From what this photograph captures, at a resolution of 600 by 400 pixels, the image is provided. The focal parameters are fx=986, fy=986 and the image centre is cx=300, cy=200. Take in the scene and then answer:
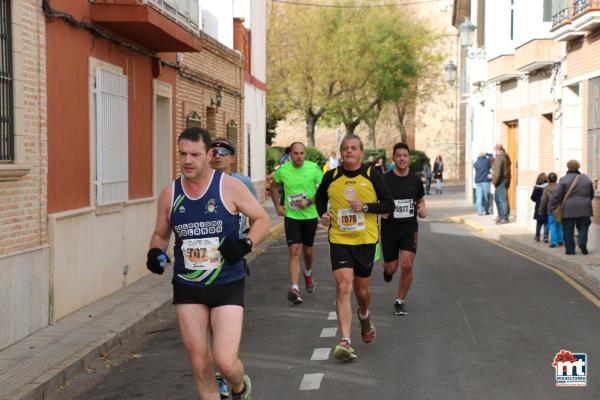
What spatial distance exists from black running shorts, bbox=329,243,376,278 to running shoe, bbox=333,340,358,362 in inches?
30.6

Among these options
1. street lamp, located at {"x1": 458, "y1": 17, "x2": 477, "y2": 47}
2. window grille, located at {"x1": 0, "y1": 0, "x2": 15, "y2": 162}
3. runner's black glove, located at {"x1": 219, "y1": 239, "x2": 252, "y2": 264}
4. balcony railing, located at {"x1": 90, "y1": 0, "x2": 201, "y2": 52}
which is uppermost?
street lamp, located at {"x1": 458, "y1": 17, "x2": 477, "y2": 47}

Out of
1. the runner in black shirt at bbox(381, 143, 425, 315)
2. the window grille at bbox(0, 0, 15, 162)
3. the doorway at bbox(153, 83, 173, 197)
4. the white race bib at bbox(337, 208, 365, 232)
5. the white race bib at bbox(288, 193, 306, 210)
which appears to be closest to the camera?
the white race bib at bbox(337, 208, 365, 232)

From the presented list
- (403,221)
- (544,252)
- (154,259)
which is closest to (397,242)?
(403,221)

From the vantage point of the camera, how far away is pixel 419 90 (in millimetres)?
60969

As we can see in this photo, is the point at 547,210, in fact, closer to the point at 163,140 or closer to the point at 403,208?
the point at 163,140

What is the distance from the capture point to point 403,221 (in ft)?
35.2

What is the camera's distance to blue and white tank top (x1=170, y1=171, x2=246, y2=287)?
5926mm

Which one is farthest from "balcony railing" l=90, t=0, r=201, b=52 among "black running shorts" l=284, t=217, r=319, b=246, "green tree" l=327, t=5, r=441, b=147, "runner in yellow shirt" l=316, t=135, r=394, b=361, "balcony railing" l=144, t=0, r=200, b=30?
"green tree" l=327, t=5, r=441, b=147

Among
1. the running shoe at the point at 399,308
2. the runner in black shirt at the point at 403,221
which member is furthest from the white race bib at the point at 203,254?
the running shoe at the point at 399,308

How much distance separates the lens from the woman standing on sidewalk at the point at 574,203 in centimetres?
1694

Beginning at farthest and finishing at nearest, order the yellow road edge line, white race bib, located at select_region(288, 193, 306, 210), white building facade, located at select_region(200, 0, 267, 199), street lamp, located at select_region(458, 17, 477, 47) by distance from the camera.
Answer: street lamp, located at select_region(458, 17, 477, 47), white building facade, located at select_region(200, 0, 267, 199), the yellow road edge line, white race bib, located at select_region(288, 193, 306, 210)

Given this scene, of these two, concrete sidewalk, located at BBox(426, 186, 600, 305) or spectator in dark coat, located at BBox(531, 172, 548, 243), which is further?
spectator in dark coat, located at BBox(531, 172, 548, 243)

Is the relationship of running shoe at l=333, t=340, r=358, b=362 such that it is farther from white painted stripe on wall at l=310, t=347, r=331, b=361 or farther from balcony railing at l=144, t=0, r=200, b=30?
balcony railing at l=144, t=0, r=200, b=30

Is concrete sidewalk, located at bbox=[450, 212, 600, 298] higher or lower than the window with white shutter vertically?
lower
